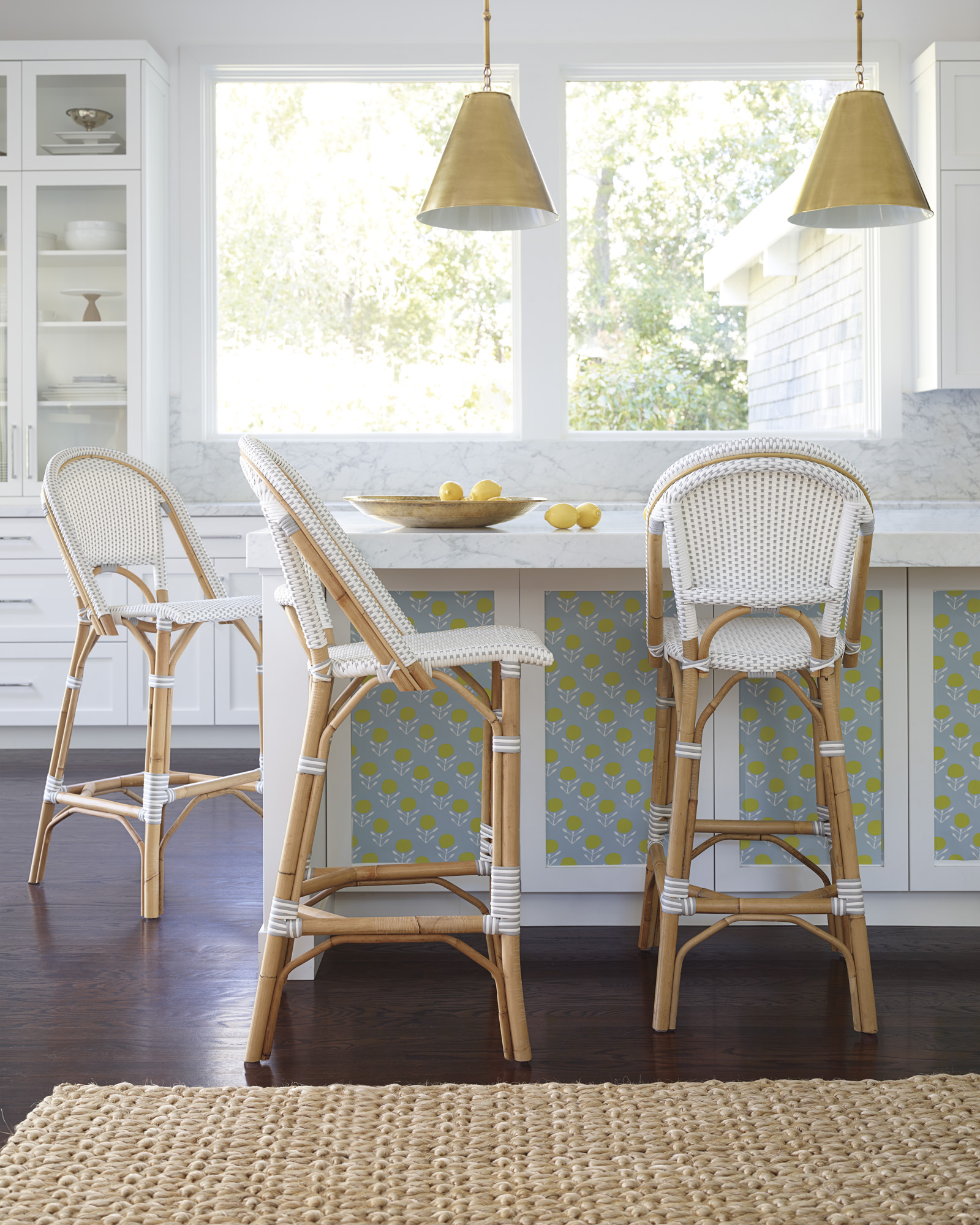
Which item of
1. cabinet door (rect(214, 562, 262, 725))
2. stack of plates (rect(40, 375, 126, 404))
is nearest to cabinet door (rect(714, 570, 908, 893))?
cabinet door (rect(214, 562, 262, 725))

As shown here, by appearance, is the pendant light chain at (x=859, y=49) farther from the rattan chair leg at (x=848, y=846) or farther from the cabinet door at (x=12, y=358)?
the cabinet door at (x=12, y=358)

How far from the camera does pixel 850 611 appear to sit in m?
1.94

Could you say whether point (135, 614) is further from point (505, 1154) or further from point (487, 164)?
point (505, 1154)

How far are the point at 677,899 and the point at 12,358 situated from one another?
3.59 m

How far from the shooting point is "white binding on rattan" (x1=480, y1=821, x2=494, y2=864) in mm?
2053

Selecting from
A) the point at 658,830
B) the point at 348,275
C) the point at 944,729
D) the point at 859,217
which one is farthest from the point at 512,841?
the point at 348,275

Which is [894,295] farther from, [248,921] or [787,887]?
[248,921]

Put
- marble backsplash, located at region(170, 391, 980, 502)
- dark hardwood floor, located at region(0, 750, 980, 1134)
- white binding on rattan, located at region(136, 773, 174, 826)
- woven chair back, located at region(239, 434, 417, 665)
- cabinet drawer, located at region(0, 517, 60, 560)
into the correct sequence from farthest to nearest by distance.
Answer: marble backsplash, located at region(170, 391, 980, 502)
cabinet drawer, located at region(0, 517, 60, 560)
white binding on rattan, located at region(136, 773, 174, 826)
dark hardwood floor, located at region(0, 750, 980, 1134)
woven chair back, located at region(239, 434, 417, 665)

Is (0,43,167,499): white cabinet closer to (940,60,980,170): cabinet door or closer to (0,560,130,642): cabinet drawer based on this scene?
(0,560,130,642): cabinet drawer

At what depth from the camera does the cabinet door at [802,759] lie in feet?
7.45

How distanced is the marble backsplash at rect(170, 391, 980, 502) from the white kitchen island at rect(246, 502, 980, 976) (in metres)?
2.36

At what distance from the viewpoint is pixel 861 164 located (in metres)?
2.38

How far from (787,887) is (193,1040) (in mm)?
1212

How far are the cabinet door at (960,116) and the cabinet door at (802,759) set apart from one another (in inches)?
106
